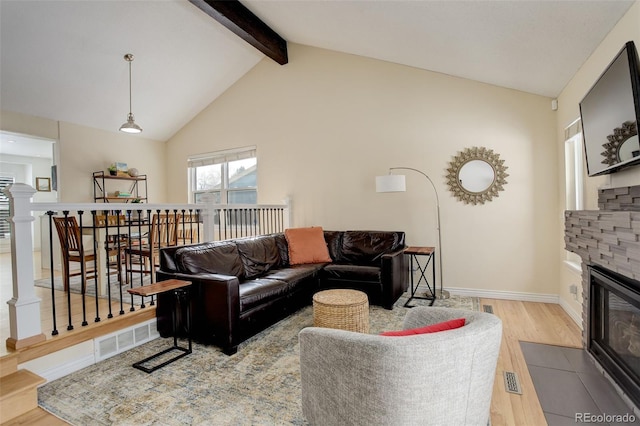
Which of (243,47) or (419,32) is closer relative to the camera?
(419,32)

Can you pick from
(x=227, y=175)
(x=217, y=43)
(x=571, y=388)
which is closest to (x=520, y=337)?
(x=571, y=388)

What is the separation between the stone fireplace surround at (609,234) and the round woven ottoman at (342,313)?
1.63m

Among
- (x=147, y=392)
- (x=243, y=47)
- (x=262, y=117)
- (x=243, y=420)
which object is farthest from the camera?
(x=262, y=117)

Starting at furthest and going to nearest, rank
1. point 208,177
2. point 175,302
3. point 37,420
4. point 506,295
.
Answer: point 208,177 → point 506,295 → point 175,302 → point 37,420

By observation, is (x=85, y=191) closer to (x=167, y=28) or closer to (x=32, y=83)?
(x=32, y=83)

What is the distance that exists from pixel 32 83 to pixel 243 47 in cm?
285

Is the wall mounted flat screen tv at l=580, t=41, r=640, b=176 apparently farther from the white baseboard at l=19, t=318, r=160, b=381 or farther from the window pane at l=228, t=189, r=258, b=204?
the window pane at l=228, t=189, r=258, b=204

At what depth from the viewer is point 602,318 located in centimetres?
227

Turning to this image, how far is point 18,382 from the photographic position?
1.93m

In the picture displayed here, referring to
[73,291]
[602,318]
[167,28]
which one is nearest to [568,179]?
[602,318]

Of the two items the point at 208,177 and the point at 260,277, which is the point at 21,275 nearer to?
the point at 260,277

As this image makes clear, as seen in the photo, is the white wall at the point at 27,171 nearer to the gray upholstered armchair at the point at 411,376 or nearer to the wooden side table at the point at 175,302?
the wooden side table at the point at 175,302

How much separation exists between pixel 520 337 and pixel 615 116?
1908mm

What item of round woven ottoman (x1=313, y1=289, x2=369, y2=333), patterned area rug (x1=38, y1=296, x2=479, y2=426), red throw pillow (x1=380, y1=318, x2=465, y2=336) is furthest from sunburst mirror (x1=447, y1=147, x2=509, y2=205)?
red throw pillow (x1=380, y1=318, x2=465, y2=336)
